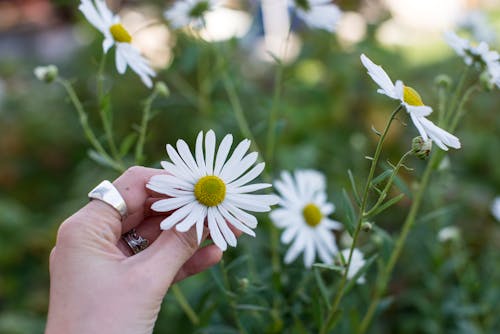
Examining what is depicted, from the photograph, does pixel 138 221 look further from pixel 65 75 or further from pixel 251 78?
pixel 65 75

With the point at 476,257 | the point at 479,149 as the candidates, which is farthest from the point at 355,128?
the point at 476,257

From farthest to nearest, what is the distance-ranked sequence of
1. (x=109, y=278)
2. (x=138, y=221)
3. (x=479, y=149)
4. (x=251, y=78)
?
(x=251, y=78) → (x=479, y=149) → (x=138, y=221) → (x=109, y=278)

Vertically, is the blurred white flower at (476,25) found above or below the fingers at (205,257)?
below

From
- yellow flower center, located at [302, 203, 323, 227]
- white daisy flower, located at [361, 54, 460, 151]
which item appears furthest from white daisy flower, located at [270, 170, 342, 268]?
white daisy flower, located at [361, 54, 460, 151]

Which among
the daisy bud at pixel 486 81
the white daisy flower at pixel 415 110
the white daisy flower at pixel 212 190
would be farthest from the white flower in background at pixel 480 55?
the white daisy flower at pixel 212 190

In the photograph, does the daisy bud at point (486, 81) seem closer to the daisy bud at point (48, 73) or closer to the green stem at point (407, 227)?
the green stem at point (407, 227)

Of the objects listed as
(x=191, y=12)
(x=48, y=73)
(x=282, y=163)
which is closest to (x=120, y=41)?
(x=48, y=73)

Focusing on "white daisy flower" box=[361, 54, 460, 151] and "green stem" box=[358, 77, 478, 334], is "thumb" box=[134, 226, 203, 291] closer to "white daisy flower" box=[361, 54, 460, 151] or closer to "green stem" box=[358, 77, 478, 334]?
"white daisy flower" box=[361, 54, 460, 151]

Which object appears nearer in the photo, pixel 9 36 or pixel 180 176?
pixel 180 176
